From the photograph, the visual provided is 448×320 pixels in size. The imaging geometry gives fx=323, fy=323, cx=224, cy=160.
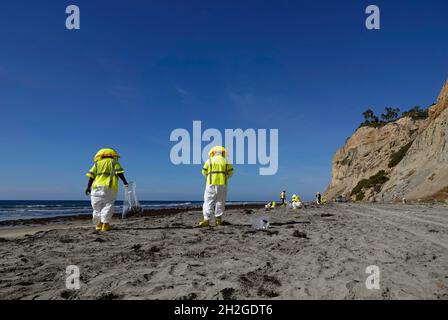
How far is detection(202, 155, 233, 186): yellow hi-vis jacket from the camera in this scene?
962 centimetres

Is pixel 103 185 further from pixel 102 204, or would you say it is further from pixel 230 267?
pixel 230 267

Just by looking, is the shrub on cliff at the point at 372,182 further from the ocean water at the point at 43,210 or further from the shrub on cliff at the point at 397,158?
the ocean water at the point at 43,210

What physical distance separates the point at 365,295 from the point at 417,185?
36542mm

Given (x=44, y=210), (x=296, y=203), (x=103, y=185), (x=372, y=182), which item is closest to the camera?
(x=103, y=185)

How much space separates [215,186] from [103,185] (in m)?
3.15

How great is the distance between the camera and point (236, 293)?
338 centimetres

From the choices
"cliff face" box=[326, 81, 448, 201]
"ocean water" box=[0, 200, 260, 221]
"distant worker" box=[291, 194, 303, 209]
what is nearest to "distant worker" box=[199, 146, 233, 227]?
"distant worker" box=[291, 194, 303, 209]

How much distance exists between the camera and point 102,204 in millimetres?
8969

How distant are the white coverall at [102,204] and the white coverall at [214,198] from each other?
2681mm

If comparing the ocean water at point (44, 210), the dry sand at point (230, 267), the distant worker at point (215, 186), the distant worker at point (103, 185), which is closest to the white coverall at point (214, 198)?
the distant worker at point (215, 186)

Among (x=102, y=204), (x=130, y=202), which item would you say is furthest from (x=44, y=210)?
(x=102, y=204)
